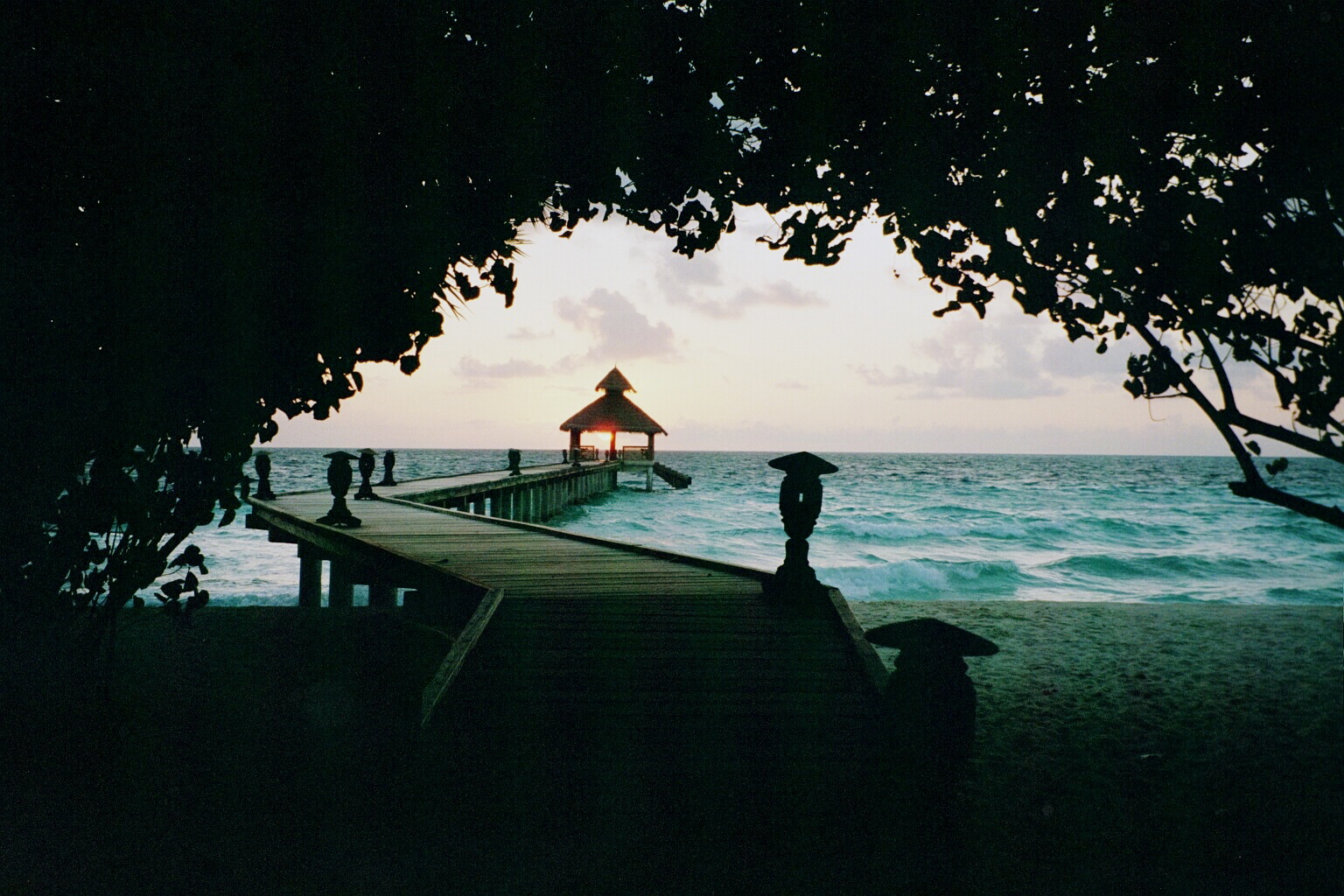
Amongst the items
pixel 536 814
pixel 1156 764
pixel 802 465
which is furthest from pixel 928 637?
pixel 1156 764

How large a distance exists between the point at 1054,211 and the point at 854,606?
30.0 ft

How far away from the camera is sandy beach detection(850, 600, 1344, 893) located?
13.0ft

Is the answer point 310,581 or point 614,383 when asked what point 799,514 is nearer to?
point 310,581

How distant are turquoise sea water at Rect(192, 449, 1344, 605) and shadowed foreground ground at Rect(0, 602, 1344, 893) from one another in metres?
12.3

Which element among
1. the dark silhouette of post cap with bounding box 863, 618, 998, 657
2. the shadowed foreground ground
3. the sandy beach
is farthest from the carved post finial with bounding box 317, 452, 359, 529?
the dark silhouette of post cap with bounding box 863, 618, 998, 657

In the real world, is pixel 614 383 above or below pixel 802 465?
above

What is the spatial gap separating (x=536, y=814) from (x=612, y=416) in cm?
3369

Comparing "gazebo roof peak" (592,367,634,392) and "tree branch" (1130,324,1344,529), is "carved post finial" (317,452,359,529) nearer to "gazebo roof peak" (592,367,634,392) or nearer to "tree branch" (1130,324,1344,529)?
"tree branch" (1130,324,1344,529)

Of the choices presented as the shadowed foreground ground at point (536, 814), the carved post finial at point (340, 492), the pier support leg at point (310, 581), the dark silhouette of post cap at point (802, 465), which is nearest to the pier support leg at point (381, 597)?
the pier support leg at point (310, 581)

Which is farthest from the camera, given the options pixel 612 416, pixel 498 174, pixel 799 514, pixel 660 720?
pixel 612 416

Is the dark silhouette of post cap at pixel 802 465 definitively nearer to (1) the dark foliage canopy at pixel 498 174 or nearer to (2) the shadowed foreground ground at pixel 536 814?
(1) the dark foliage canopy at pixel 498 174

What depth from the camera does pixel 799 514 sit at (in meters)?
5.99

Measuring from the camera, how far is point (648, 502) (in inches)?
1551

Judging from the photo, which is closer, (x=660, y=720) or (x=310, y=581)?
(x=660, y=720)
